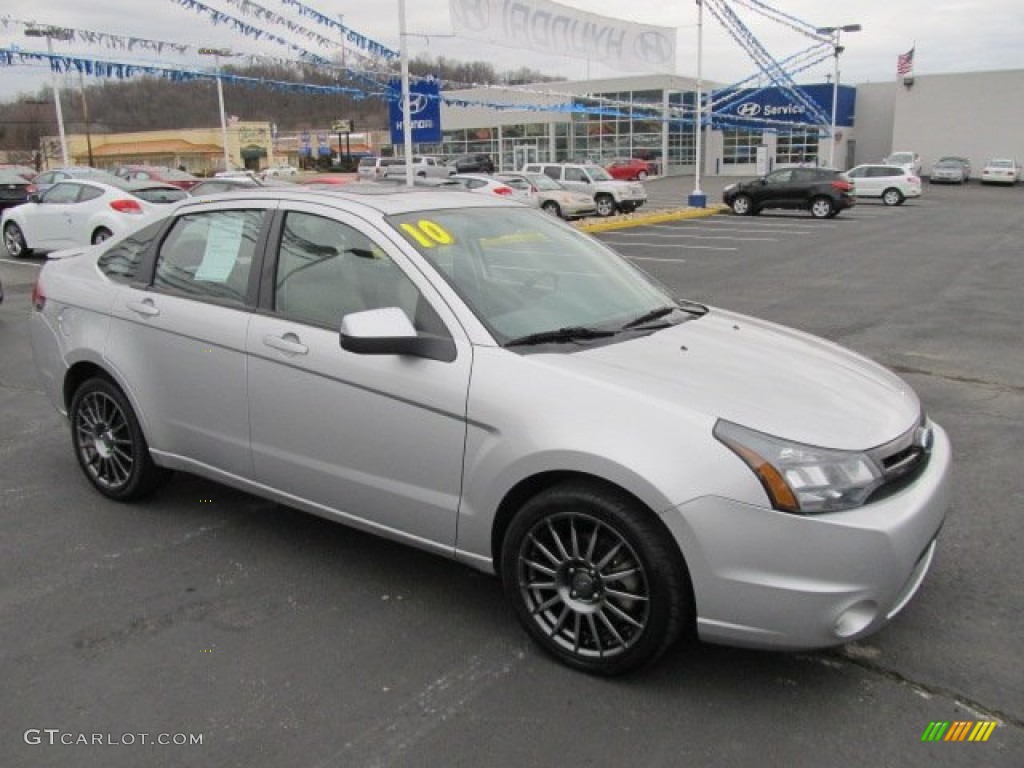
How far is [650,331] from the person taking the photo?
3.61m

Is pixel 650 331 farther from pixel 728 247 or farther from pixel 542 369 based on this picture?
pixel 728 247

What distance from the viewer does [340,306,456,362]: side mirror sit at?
3143mm

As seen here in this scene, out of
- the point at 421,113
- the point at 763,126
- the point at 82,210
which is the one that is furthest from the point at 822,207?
the point at 763,126

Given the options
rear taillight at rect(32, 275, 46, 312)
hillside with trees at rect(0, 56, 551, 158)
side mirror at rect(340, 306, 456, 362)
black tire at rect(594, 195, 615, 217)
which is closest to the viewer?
side mirror at rect(340, 306, 456, 362)

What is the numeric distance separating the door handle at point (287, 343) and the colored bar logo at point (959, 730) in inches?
103

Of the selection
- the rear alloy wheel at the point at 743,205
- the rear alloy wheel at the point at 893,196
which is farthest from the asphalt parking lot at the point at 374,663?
the rear alloy wheel at the point at 893,196

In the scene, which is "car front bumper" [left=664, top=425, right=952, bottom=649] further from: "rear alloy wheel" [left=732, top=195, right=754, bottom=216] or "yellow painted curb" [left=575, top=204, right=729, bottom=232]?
"rear alloy wheel" [left=732, top=195, right=754, bottom=216]

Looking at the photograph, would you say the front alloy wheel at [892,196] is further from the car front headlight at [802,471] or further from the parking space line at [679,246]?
the car front headlight at [802,471]

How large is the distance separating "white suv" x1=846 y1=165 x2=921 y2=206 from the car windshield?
109 feet

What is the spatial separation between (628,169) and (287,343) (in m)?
52.4

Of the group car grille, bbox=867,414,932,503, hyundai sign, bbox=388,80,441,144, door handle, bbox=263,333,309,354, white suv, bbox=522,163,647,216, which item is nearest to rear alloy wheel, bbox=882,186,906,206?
white suv, bbox=522,163,647,216

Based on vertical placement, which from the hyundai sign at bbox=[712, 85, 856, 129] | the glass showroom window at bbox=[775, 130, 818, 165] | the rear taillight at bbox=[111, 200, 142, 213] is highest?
the hyundai sign at bbox=[712, 85, 856, 129]

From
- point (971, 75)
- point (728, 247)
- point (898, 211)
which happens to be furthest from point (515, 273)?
point (971, 75)

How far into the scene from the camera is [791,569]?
8.68 ft
